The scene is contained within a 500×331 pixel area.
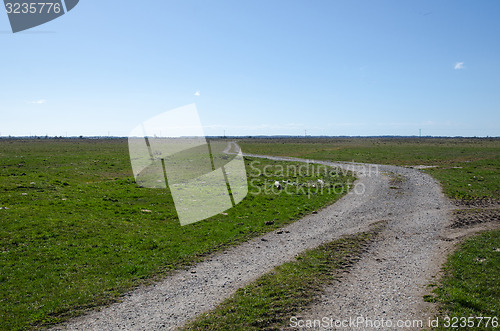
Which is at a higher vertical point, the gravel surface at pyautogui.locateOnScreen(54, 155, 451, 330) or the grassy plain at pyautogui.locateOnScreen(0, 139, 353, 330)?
the grassy plain at pyautogui.locateOnScreen(0, 139, 353, 330)

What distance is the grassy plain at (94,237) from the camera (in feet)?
30.5

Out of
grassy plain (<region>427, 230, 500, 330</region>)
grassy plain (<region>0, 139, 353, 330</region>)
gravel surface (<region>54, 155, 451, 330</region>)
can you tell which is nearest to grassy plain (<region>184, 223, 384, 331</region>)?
gravel surface (<region>54, 155, 451, 330</region>)

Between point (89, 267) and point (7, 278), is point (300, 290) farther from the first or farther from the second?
point (7, 278)

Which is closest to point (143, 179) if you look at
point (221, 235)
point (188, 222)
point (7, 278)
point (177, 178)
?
point (177, 178)

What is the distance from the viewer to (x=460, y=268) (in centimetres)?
1039

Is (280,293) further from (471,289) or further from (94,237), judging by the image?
(94,237)

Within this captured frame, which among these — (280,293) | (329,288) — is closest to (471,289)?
(329,288)

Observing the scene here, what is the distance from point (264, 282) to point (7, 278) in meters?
9.36

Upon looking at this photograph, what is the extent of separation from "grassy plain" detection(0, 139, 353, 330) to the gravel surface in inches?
38.9

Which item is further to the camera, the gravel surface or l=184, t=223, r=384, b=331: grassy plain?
the gravel surface

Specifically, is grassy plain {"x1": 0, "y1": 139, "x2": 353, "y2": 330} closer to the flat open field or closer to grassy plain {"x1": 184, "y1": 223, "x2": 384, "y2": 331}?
the flat open field

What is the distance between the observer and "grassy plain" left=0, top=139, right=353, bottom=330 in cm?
929

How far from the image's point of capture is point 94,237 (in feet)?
47.9

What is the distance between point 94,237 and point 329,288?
12.0 metres
